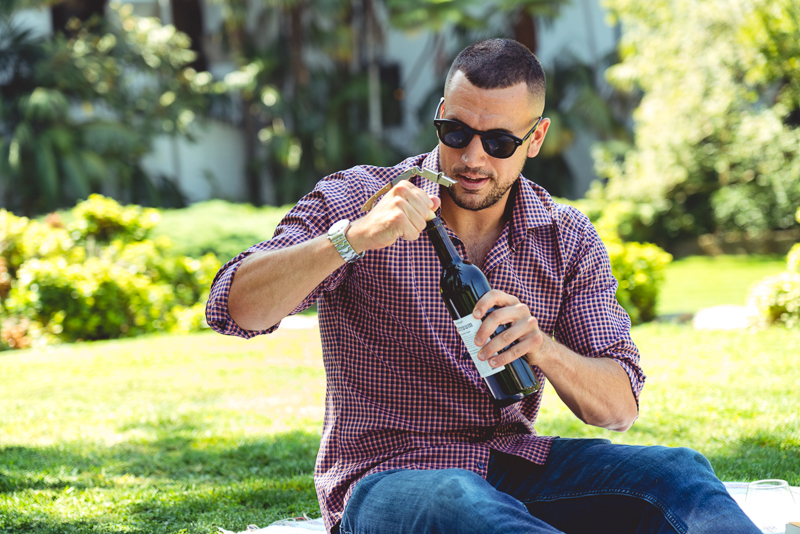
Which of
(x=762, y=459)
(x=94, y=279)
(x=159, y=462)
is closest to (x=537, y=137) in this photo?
(x=762, y=459)

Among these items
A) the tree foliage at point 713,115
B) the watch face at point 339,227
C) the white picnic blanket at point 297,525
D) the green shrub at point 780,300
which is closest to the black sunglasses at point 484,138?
the watch face at point 339,227

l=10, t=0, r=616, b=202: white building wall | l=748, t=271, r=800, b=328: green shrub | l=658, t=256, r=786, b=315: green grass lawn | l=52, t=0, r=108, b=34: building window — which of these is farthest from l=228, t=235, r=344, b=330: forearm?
l=52, t=0, r=108, b=34: building window

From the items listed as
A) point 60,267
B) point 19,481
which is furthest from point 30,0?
point 19,481

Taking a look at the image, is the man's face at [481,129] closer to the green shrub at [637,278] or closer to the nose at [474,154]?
the nose at [474,154]

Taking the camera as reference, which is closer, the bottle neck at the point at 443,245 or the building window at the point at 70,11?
the bottle neck at the point at 443,245

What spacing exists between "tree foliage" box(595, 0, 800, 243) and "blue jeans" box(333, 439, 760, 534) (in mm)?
12468

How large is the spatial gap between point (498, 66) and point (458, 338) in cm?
94

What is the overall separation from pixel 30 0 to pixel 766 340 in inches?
632

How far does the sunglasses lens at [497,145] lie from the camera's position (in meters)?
2.60

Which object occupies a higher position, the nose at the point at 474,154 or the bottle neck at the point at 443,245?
the nose at the point at 474,154

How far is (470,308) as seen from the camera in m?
2.38

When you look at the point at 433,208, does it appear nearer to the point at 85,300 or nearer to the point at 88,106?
the point at 85,300

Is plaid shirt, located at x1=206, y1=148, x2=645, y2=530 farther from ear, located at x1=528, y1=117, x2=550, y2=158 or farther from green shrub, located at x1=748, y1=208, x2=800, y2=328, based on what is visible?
green shrub, located at x1=748, y1=208, x2=800, y2=328

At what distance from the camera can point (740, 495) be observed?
3.56 meters
